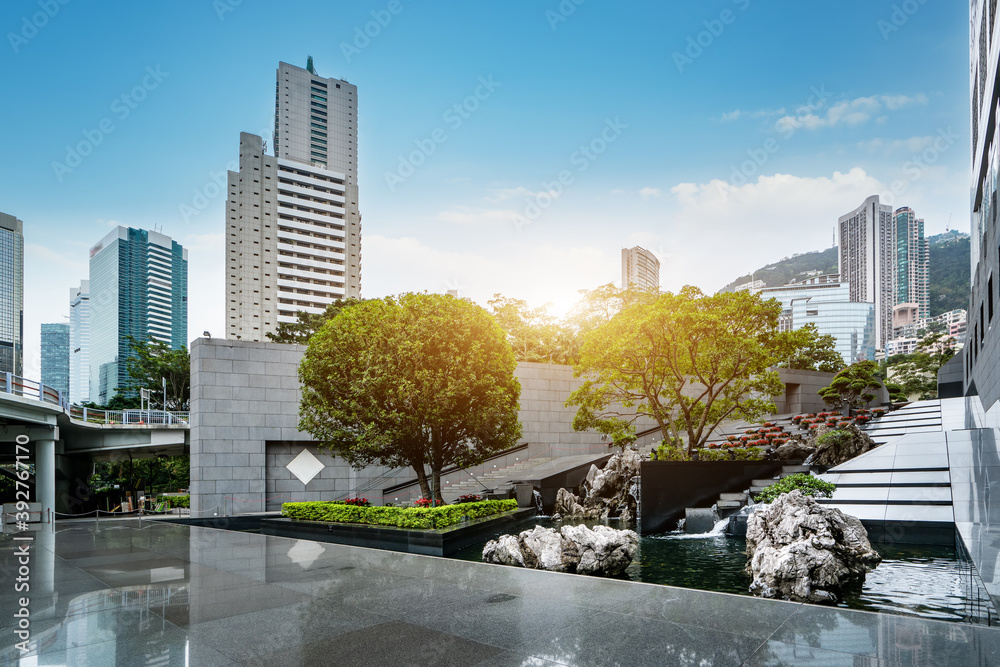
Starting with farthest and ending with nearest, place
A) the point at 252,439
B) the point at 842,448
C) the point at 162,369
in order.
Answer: the point at 162,369, the point at 252,439, the point at 842,448

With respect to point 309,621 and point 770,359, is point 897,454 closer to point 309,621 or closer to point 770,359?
point 770,359

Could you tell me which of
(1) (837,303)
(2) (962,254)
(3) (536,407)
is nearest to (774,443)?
(3) (536,407)

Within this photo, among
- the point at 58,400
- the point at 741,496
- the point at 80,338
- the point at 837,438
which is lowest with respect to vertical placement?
the point at 741,496

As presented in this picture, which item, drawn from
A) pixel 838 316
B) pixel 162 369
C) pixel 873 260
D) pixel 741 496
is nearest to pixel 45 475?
pixel 162 369

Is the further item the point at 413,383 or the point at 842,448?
the point at 842,448

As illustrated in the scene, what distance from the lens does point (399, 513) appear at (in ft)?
46.5

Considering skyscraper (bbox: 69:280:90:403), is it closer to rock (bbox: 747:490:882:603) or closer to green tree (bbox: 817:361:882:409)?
green tree (bbox: 817:361:882:409)

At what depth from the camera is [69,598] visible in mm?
7176

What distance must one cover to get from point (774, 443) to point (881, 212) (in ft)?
423

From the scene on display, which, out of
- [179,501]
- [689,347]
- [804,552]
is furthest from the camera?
[179,501]

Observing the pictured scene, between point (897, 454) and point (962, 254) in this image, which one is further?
point (962, 254)

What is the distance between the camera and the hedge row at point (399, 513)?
1365 centimetres

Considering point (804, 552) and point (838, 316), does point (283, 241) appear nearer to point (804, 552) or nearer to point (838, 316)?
point (804, 552)

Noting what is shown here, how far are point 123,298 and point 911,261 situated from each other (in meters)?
140
